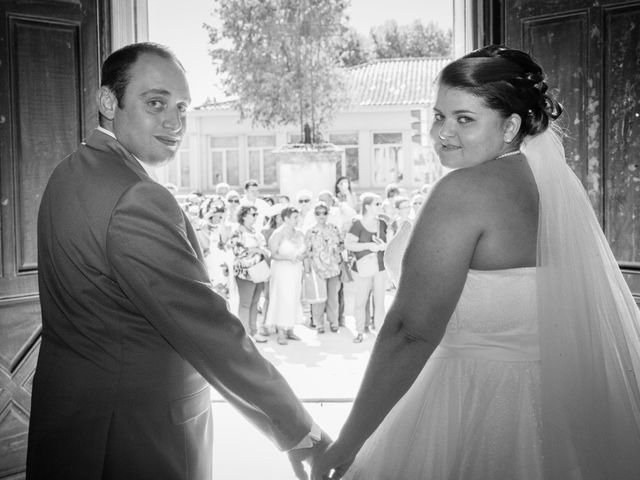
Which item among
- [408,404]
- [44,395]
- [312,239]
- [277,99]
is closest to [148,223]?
[44,395]

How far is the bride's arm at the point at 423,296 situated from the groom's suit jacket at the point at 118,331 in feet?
1.53

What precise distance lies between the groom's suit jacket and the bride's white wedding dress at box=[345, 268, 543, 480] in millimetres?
586

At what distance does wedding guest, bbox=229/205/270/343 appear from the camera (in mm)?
8195

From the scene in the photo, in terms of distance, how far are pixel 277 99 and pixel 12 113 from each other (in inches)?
664

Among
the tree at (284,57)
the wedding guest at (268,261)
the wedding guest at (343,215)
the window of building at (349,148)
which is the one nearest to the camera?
the wedding guest at (268,261)

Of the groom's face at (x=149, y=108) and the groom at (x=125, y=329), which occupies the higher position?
the groom's face at (x=149, y=108)

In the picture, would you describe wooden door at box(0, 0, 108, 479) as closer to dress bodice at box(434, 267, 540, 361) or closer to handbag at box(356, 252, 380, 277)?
dress bodice at box(434, 267, 540, 361)

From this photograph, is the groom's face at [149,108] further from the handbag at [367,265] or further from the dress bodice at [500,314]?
the handbag at [367,265]

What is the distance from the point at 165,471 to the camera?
1896 mm

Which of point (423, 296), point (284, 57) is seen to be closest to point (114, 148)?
point (423, 296)

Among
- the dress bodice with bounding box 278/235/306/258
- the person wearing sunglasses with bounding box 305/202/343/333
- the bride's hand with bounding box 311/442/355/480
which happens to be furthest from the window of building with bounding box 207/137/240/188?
the bride's hand with bounding box 311/442/355/480

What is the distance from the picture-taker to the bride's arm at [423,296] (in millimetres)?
1769

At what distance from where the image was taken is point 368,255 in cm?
855

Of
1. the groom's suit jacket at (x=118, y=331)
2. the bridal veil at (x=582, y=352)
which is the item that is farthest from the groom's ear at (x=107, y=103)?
the bridal veil at (x=582, y=352)
